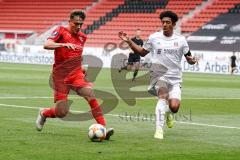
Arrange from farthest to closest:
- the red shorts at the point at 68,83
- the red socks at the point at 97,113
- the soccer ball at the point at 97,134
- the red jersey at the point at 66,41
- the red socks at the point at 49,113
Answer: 1. the red socks at the point at 49,113
2. the red shorts at the point at 68,83
3. the red jersey at the point at 66,41
4. the red socks at the point at 97,113
5. the soccer ball at the point at 97,134

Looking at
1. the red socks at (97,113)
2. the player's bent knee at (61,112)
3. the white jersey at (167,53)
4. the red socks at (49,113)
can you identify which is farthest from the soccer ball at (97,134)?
the white jersey at (167,53)

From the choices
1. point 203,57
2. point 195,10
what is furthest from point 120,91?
point 195,10

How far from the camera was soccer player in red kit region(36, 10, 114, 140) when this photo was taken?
11.4 metres

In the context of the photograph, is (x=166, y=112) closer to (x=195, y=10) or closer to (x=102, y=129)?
(x=102, y=129)

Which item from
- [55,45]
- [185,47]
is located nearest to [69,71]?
[55,45]

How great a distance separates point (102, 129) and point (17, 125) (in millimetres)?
2468

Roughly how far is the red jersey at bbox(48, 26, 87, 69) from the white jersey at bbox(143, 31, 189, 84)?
3.83 ft

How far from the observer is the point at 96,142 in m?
10.8

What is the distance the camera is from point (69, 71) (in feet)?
39.1

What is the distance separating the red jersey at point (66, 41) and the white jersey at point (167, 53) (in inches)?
46.0

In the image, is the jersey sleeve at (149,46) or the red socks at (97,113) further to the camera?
the jersey sleeve at (149,46)

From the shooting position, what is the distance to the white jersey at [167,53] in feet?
39.4

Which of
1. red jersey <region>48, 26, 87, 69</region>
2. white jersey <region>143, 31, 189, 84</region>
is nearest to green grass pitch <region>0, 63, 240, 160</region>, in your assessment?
white jersey <region>143, 31, 189, 84</region>

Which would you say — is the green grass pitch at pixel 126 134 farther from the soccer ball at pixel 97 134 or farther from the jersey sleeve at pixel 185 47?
the jersey sleeve at pixel 185 47
